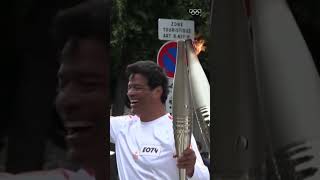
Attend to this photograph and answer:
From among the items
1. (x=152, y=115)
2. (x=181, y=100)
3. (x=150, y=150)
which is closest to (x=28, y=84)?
(x=181, y=100)

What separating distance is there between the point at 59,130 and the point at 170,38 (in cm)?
651

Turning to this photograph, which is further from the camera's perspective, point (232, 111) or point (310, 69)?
point (232, 111)

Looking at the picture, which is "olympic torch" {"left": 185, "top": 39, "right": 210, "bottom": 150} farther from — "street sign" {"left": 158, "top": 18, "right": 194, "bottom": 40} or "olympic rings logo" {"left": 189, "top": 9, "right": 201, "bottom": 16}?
"olympic rings logo" {"left": 189, "top": 9, "right": 201, "bottom": 16}

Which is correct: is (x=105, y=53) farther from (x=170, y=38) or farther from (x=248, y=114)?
(x=170, y=38)

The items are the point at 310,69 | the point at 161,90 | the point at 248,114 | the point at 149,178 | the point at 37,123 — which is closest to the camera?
the point at 37,123

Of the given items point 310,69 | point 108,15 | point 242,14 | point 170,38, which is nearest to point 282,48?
point 310,69

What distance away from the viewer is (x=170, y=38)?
8008 mm

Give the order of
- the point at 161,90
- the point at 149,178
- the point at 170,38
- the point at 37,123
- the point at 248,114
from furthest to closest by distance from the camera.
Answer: the point at 170,38 → the point at 161,90 → the point at 149,178 → the point at 248,114 → the point at 37,123

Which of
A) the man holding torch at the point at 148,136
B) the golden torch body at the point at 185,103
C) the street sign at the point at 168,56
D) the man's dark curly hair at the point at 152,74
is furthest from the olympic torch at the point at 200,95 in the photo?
the street sign at the point at 168,56

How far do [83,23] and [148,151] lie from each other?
1.78 metres

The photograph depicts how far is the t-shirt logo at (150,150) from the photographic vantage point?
3258 mm

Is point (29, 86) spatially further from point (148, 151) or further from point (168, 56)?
point (168, 56)

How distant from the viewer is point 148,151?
3287 mm

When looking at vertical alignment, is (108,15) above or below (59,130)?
above
